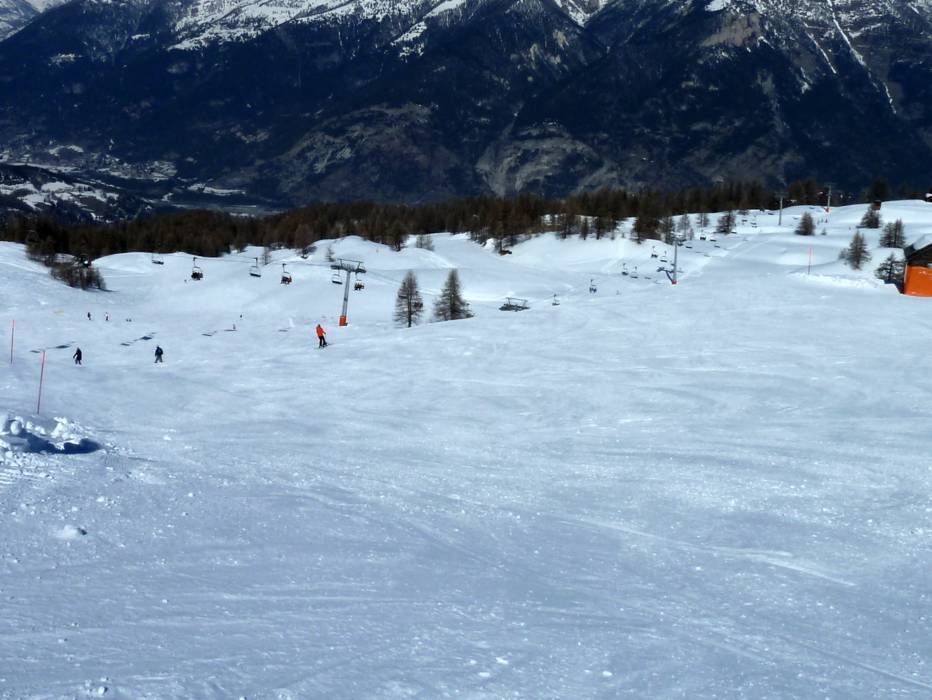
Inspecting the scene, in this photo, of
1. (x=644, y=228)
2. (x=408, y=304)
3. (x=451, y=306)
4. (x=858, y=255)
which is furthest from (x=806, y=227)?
(x=408, y=304)

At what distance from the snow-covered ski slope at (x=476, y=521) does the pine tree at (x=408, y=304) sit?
2216cm

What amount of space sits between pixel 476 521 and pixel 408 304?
149ft

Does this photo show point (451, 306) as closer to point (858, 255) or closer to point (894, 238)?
point (858, 255)

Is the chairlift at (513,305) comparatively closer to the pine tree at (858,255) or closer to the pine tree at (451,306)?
the pine tree at (451,306)

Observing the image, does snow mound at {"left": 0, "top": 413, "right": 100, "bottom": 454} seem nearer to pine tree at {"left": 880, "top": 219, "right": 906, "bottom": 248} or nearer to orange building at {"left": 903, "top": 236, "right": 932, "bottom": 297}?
orange building at {"left": 903, "top": 236, "right": 932, "bottom": 297}

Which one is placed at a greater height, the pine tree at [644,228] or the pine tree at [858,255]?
the pine tree at [644,228]

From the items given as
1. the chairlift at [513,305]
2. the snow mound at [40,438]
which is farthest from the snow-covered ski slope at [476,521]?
the chairlift at [513,305]

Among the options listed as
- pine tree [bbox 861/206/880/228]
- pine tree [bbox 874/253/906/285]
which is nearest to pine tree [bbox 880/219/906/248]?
pine tree [bbox 874/253/906/285]

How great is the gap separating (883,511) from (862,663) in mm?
6929

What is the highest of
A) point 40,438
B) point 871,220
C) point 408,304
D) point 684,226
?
point 871,220

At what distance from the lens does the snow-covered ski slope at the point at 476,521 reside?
32.7ft

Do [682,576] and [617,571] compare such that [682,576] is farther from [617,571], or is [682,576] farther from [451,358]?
[451,358]

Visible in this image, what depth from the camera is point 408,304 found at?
60.6 metres

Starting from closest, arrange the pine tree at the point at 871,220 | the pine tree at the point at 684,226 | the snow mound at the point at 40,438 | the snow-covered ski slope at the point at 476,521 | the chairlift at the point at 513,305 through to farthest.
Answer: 1. the snow-covered ski slope at the point at 476,521
2. the snow mound at the point at 40,438
3. the chairlift at the point at 513,305
4. the pine tree at the point at 871,220
5. the pine tree at the point at 684,226
